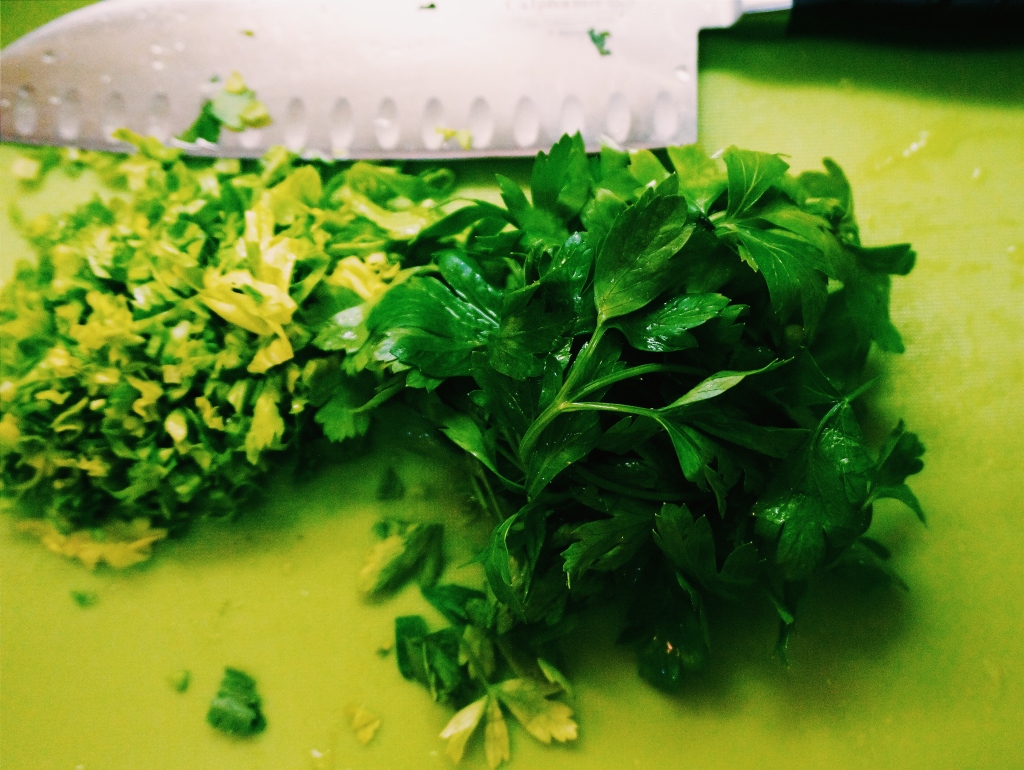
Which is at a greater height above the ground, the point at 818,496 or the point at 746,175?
the point at 746,175

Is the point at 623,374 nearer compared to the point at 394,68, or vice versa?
the point at 623,374

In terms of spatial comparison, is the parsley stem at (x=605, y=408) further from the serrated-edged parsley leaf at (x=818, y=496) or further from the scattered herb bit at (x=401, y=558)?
the scattered herb bit at (x=401, y=558)

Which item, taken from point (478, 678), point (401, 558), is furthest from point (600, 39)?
point (478, 678)

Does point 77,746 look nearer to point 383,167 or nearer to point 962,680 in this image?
point 383,167

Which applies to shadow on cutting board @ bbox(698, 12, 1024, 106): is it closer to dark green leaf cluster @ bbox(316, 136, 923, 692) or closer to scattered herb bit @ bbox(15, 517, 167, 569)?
dark green leaf cluster @ bbox(316, 136, 923, 692)

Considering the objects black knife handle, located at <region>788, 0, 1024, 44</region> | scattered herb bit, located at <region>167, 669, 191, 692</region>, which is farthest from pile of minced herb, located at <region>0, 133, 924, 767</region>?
black knife handle, located at <region>788, 0, 1024, 44</region>

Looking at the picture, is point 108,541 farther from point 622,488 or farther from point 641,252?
point 641,252


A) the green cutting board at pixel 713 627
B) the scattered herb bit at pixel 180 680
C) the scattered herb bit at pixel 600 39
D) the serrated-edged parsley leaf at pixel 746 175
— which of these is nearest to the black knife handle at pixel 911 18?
the green cutting board at pixel 713 627
